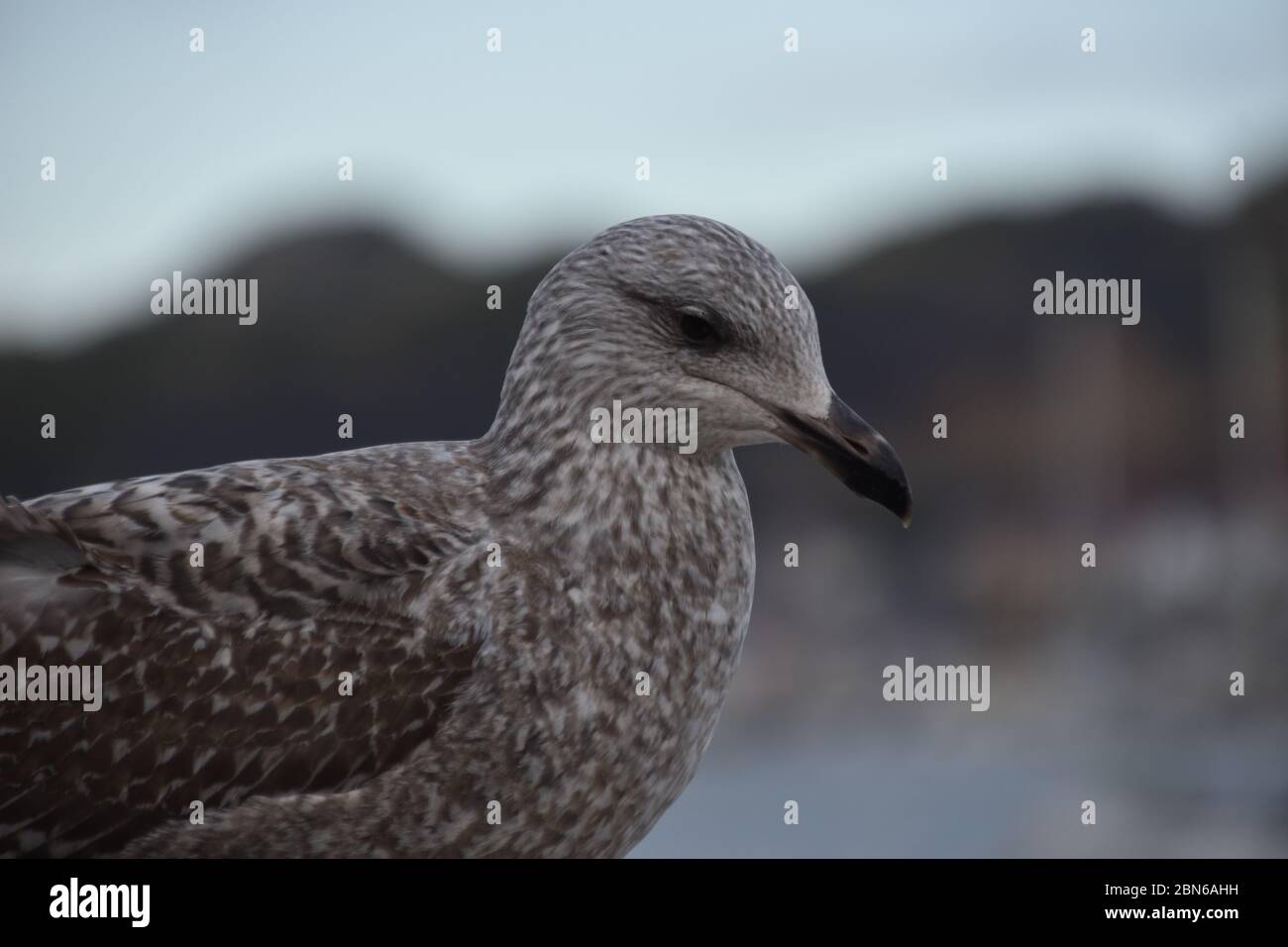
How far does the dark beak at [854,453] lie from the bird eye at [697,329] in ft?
0.63

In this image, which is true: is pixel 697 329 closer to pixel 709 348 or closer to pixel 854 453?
pixel 709 348

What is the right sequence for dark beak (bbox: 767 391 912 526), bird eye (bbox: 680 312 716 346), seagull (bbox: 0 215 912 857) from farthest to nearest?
1. bird eye (bbox: 680 312 716 346)
2. dark beak (bbox: 767 391 912 526)
3. seagull (bbox: 0 215 912 857)

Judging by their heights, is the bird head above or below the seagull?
above

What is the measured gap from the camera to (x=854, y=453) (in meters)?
2.66

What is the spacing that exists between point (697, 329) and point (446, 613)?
2.34ft

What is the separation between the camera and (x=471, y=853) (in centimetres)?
250

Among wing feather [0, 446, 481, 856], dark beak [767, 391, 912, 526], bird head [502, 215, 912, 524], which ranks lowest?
wing feather [0, 446, 481, 856]

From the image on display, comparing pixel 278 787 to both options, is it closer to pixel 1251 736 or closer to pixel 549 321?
pixel 549 321

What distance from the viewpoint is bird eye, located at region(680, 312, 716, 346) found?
2744 mm

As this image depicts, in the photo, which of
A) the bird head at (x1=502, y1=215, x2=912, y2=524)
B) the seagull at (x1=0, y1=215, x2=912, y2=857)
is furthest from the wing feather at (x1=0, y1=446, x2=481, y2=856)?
the bird head at (x1=502, y1=215, x2=912, y2=524)

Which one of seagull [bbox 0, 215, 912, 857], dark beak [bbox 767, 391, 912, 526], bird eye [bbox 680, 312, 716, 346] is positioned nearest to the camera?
seagull [bbox 0, 215, 912, 857]

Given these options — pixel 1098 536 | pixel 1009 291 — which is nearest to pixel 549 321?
pixel 1009 291

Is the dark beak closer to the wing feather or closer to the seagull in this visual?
the seagull

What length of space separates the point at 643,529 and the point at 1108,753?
159 feet
